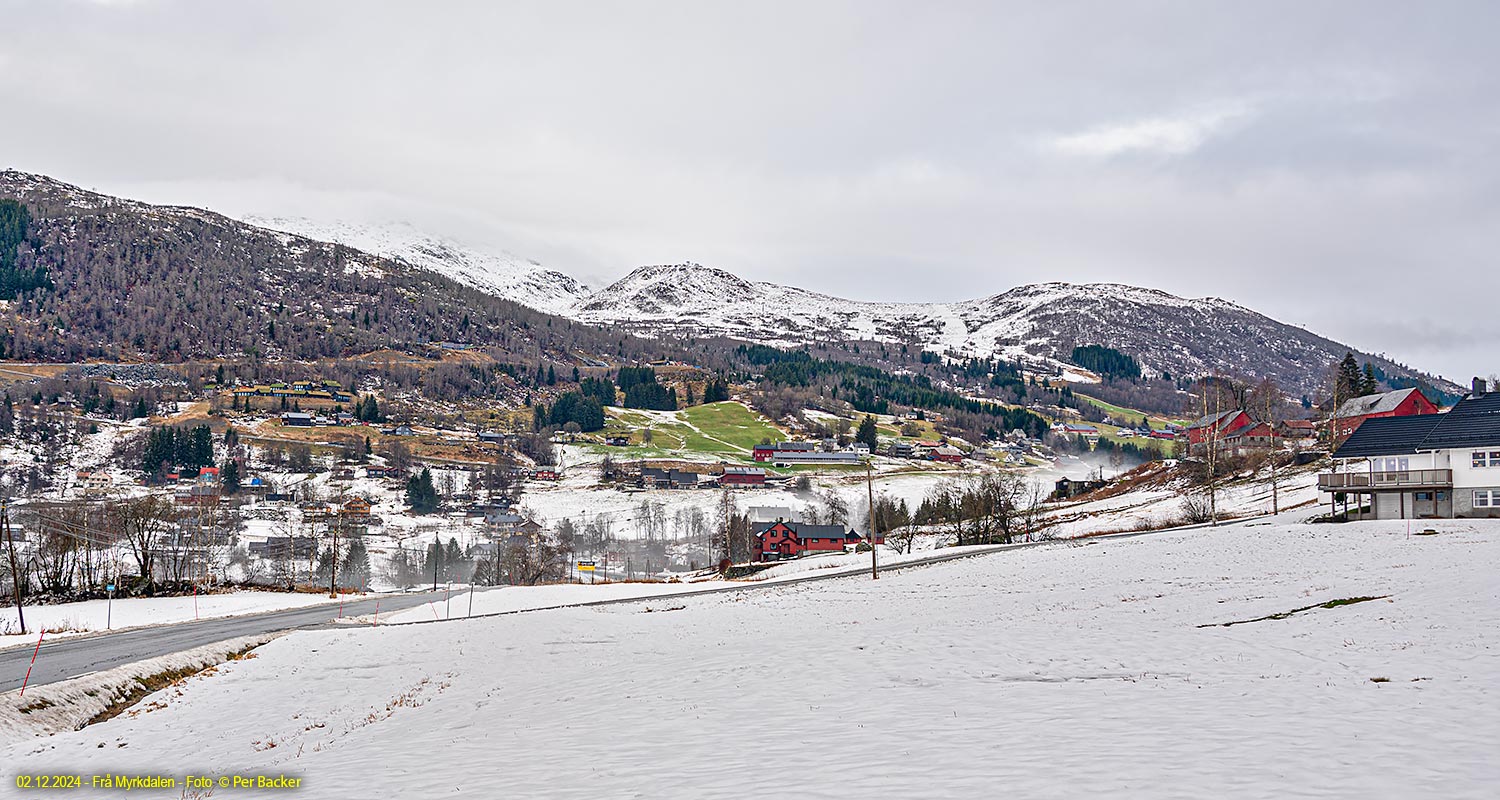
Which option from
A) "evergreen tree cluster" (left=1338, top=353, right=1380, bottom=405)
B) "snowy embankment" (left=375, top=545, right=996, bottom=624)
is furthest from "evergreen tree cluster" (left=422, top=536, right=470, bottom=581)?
"evergreen tree cluster" (left=1338, top=353, right=1380, bottom=405)

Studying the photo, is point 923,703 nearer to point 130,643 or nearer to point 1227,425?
point 130,643

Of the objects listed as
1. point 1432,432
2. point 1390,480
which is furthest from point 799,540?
point 1432,432

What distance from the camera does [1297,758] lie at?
37.1 feet

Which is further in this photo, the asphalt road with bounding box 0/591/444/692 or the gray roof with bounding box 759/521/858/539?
the gray roof with bounding box 759/521/858/539

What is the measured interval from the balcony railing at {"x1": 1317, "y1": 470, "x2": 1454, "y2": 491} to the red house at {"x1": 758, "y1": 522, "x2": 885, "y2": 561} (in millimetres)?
57112

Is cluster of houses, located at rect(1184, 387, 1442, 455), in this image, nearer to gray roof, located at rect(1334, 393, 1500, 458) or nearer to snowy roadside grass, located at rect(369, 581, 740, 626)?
gray roof, located at rect(1334, 393, 1500, 458)

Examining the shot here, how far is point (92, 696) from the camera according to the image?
85.7 feet

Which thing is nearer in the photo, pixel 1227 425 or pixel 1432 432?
pixel 1432 432

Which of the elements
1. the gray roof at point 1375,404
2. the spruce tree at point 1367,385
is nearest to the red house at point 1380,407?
the gray roof at point 1375,404

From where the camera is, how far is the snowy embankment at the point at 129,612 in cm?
4670

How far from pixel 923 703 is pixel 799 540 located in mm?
96460

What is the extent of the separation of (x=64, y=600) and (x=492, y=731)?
57132 mm

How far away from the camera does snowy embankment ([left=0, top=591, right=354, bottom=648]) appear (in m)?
46.7

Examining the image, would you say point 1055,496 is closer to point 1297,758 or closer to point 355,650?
point 355,650
